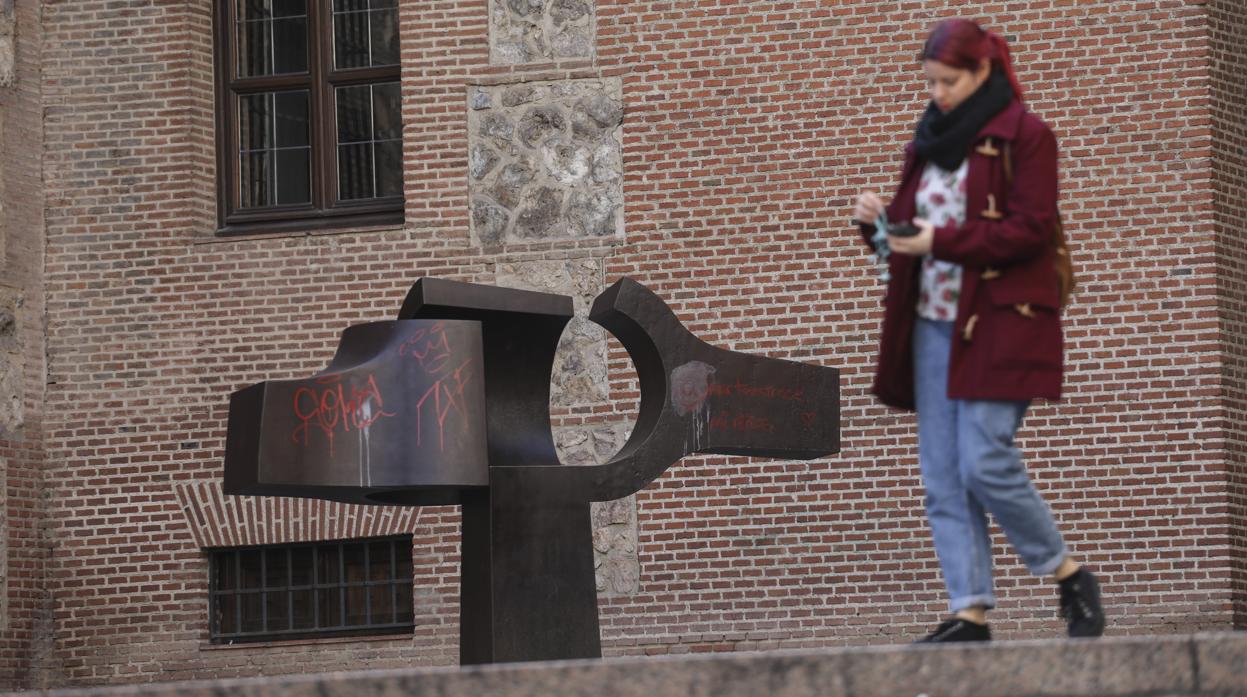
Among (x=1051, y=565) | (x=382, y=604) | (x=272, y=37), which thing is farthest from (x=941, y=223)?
(x=272, y=37)

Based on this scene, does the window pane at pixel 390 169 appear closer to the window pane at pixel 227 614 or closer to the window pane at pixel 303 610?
the window pane at pixel 303 610

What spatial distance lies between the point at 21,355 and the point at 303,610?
261 centimetres

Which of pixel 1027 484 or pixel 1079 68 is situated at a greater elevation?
pixel 1079 68

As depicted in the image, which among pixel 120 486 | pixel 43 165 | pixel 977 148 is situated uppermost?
pixel 43 165

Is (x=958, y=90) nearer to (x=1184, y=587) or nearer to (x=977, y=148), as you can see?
(x=977, y=148)

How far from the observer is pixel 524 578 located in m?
7.80

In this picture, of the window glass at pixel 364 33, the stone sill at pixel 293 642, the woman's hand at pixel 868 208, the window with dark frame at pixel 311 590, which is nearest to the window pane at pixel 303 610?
the window with dark frame at pixel 311 590

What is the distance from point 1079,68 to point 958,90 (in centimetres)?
753

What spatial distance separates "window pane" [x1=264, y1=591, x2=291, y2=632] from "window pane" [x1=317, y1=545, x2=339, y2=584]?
28 centimetres

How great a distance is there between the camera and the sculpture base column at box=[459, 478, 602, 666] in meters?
7.75

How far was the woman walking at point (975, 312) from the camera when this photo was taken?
482 centimetres

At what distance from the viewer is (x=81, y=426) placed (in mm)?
12969

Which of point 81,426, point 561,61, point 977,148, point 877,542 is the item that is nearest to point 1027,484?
point 977,148

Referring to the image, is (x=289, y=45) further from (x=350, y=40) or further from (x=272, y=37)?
(x=350, y=40)
